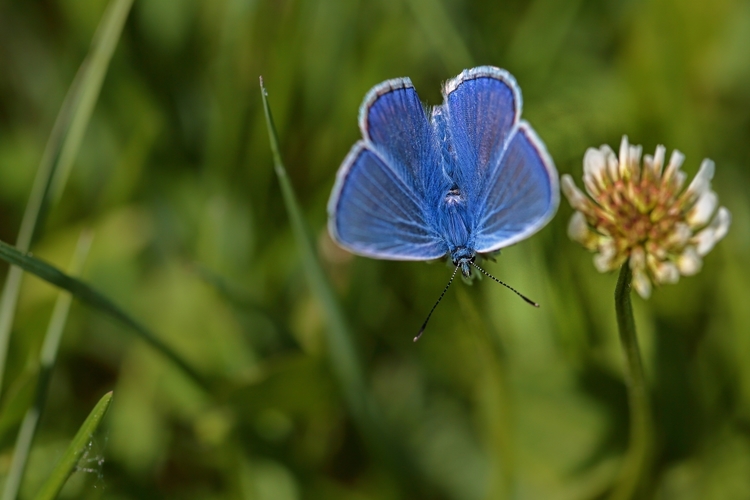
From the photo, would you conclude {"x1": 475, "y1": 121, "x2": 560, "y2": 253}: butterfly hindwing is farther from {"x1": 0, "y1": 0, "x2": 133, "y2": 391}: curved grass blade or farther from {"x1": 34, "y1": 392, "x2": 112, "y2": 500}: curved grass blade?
{"x1": 0, "y1": 0, "x2": 133, "y2": 391}: curved grass blade

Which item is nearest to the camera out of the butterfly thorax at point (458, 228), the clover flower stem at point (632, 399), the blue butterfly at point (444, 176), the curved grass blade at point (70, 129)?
the clover flower stem at point (632, 399)

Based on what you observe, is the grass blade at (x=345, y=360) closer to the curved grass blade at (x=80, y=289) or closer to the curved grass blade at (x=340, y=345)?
the curved grass blade at (x=340, y=345)

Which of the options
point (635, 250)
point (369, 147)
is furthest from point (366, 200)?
point (635, 250)

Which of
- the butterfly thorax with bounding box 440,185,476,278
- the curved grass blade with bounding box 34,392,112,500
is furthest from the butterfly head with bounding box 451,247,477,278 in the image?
the curved grass blade with bounding box 34,392,112,500

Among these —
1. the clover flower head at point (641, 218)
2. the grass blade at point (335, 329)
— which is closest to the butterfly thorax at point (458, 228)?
the clover flower head at point (641, 218)

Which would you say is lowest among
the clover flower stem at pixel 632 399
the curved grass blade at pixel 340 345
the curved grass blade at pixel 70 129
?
the clover flower stem at pixel 632 399

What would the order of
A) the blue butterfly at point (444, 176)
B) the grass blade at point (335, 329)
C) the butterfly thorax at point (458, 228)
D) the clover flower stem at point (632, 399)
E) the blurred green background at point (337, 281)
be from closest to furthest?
the clover flower stem at point (632, 399), the blue butterfly at point (444, 176), the butterfly thorax at point (458, 228), the grass blade at point (335, 329), the blurred green background at point (337, 281)

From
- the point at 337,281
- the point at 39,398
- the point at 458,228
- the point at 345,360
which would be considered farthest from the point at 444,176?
the point at 39,398
